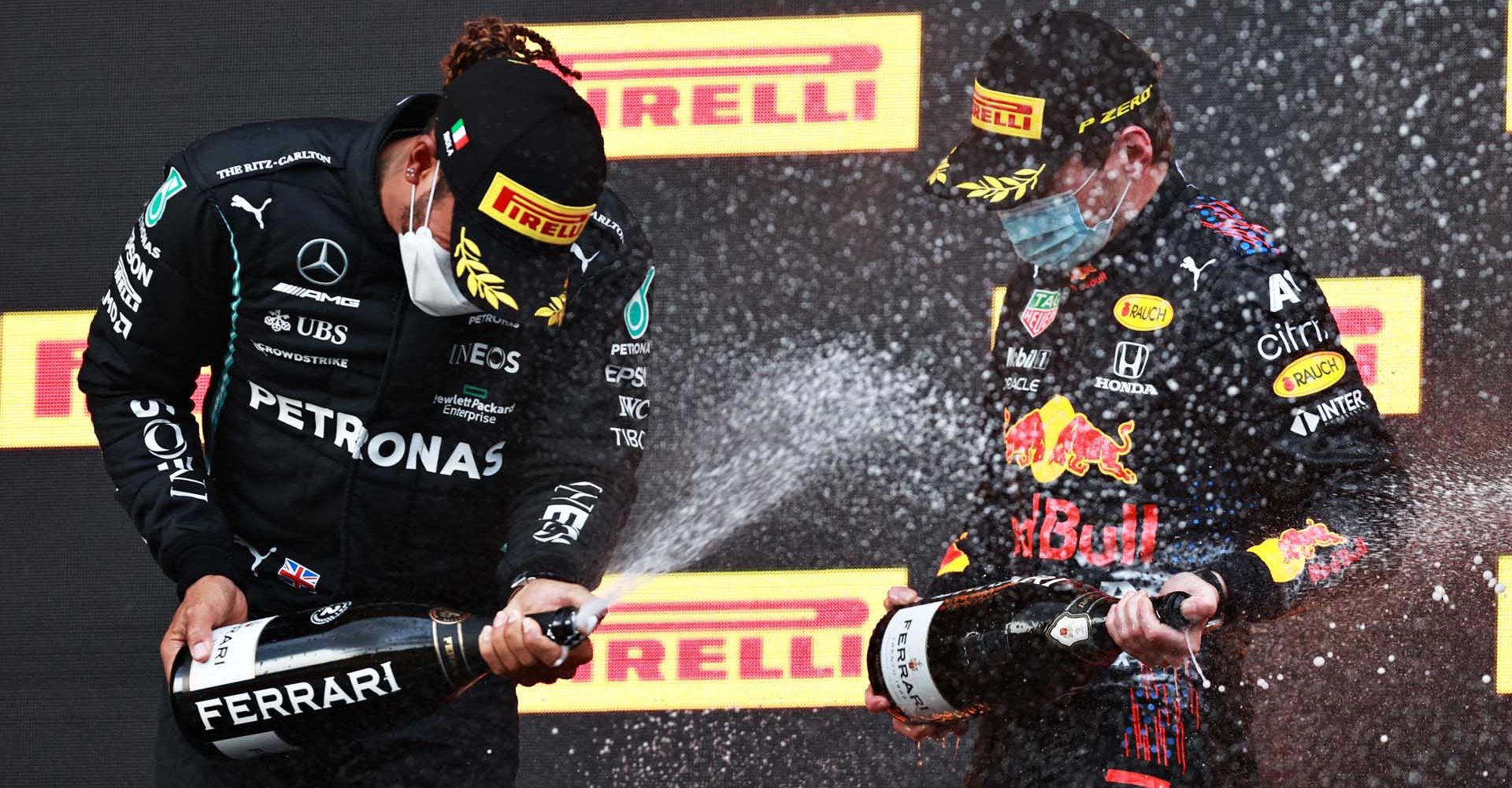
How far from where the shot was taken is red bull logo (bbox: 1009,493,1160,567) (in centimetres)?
212

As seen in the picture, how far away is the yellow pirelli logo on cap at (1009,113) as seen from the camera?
2.24 m

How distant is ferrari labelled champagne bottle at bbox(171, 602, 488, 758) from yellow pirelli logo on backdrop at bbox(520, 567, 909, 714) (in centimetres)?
92

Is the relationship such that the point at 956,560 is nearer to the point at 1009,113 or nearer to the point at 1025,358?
the point at 1025,358

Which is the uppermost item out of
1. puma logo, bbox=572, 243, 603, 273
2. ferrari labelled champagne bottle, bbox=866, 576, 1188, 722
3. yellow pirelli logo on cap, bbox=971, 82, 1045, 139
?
yellow pirelli logo on cap, bbox=971, 82, 1045, 139

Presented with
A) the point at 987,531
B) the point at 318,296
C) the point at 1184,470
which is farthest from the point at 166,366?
the point at 1184,470

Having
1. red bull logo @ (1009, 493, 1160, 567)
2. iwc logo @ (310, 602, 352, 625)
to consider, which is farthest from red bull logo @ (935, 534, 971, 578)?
iwc logo @ (310, 602, 352, 625)

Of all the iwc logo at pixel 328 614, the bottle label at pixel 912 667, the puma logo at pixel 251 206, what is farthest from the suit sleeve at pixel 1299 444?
the puma logo at pixel 251 206

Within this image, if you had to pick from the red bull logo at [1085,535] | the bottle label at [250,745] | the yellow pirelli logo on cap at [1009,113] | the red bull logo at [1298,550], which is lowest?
the bottle label at [250,745]

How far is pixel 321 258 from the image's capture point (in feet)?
6.97

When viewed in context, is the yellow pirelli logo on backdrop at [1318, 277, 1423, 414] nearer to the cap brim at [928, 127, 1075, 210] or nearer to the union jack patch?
the cap brim at [928, 127, 1075, 210]

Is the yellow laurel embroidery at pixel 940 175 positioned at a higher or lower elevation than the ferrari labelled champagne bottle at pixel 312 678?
higher

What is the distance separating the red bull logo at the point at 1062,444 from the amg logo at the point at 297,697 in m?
0.84

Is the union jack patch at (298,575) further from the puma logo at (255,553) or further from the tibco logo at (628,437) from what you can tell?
the tibco logo at (628,437)

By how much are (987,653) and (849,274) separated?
0.94 metres
